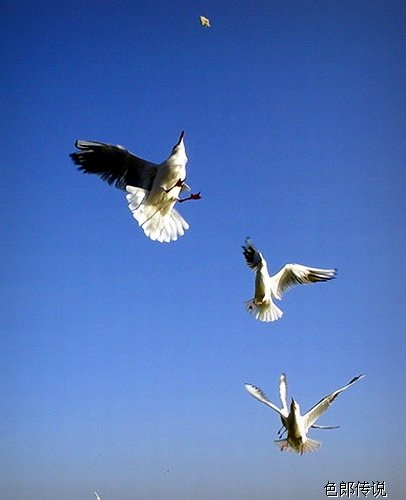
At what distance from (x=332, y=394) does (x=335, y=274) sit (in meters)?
0.71

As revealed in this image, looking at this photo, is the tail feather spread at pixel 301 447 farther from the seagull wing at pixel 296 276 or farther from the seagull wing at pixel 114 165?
the seagull wing at pixel 114 165

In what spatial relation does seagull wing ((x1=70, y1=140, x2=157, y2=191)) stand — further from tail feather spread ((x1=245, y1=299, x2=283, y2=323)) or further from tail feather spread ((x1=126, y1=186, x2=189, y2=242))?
tail feather spread ((x1=245, y1=299, x2=283, y2=323))

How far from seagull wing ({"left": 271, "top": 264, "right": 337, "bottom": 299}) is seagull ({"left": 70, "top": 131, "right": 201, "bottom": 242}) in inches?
36.4

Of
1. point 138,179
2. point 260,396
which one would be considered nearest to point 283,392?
point 260,396

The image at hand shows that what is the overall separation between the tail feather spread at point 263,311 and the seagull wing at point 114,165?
1073 millimetres

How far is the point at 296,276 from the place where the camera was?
17.9ft

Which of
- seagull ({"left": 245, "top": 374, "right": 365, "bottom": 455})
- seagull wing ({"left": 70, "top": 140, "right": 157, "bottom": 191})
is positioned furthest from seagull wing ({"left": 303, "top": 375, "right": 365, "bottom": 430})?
seagull wing ({"left": 70, "top": 140, "right": 157, "bottom": 191})

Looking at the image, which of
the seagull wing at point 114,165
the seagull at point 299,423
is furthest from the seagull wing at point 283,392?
the seagull wing at point 114,165

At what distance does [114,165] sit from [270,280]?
1.18m

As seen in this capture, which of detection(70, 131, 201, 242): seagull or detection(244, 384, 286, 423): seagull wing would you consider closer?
detection(70, 131, 201, 242): seagull

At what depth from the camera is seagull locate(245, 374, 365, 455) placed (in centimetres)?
507

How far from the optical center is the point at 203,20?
425cm

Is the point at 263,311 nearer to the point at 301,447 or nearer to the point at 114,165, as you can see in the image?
the point at 301,447

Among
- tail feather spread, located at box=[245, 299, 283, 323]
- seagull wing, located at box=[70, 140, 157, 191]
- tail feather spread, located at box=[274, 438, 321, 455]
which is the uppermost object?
seagull wing, located at box=[70, 140, 157, 191]
